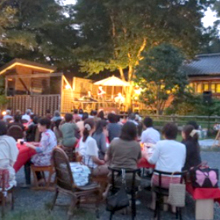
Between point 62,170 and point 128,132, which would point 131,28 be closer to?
point 128,132

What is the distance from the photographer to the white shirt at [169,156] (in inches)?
212

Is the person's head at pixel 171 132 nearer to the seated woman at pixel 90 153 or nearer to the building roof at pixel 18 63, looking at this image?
the seated woman at pixel 90 153

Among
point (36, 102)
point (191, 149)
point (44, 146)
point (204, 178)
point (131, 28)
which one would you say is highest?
point (131, 28)

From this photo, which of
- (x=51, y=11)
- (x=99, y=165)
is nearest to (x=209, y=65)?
(x=51, y=11)

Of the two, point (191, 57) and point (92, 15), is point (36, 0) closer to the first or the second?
point (92, 15)

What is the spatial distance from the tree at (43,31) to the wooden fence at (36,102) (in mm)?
3910

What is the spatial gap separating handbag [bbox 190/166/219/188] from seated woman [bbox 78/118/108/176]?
1429mm

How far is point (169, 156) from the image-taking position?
539cm

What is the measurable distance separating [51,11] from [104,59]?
5228 millimetres

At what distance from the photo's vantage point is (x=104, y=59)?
83.8 feet

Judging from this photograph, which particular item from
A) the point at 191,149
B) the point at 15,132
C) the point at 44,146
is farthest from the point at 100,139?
the point at 15,132

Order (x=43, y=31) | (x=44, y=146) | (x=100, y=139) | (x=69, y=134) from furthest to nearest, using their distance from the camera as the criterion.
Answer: (x=43, y=31) < (x=69, y=134) < (x=44, y=146) < (x=100, y=139)

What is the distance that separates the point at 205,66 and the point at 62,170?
26.7m

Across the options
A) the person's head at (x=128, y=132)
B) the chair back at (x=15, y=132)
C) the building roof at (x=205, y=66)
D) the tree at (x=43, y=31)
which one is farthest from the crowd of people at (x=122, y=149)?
the building roof at (x=205, y=66)
